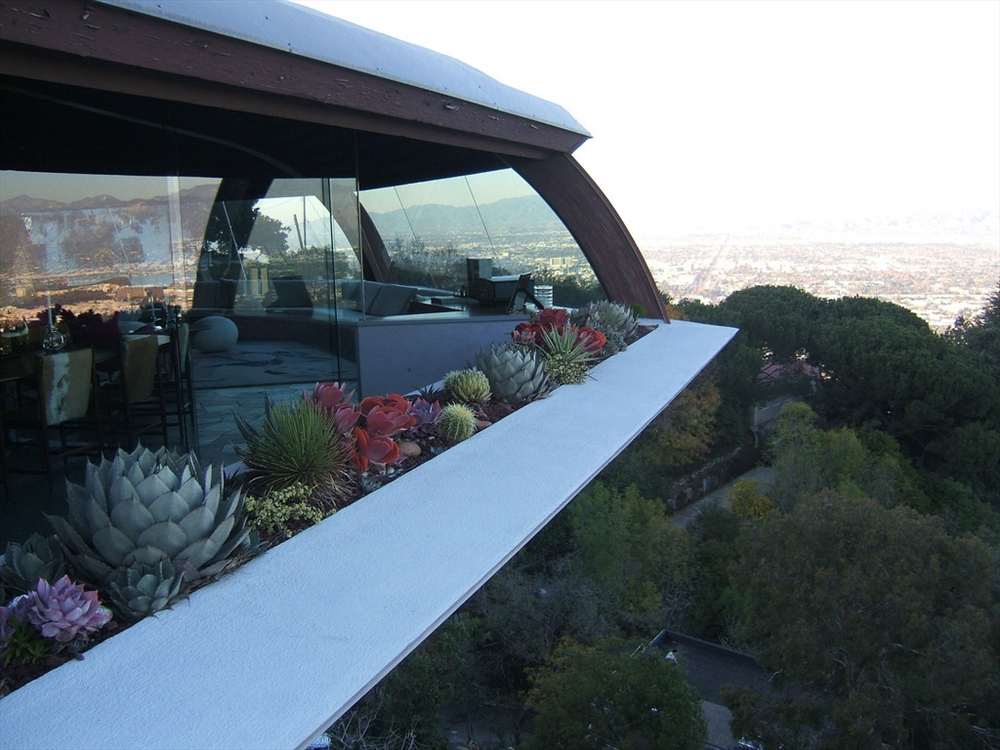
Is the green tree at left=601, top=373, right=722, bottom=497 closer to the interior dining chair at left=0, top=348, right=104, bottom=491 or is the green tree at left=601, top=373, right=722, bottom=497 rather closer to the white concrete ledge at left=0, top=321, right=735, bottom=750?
the interior dining chair at left=0, top=348, right=104, bottom=491

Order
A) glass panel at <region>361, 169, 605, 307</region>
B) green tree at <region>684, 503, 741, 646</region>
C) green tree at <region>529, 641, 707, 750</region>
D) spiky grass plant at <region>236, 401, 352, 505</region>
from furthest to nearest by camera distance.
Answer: green tree at <region>684, 503, 741, 646</region> → green tree at <region>529, 641, 707, 750</region> → glass panel at <region>361, 169, 605, 307</region> → spiky grass plant at <region>236, 401, 352, 505</region>

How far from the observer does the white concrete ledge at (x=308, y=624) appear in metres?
1.99

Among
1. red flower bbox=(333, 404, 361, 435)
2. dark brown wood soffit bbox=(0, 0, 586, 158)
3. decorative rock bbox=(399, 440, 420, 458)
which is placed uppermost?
dark brown wood soffit bbox=(0, 0, 586, 158)

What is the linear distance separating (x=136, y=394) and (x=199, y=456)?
24.1 inches

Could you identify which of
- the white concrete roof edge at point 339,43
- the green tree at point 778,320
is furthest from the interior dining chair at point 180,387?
the green tree at point 778,320

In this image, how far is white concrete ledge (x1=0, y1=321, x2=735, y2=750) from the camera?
199 centimetres

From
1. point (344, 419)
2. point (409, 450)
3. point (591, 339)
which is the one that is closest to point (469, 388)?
point (409, 450)

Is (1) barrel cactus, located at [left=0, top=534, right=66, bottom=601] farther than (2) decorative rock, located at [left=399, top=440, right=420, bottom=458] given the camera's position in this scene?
No

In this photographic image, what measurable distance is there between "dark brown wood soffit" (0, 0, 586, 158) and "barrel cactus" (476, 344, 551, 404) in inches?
70.8

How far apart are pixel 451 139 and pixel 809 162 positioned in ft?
251

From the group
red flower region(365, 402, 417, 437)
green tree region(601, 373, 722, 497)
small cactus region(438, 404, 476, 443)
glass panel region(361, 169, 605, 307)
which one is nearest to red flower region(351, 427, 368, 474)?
red flower region(365, 402, 417, 437)

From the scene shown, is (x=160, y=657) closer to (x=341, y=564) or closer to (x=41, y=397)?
(x=341, y=564)

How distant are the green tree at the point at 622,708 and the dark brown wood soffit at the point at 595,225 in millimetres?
7821

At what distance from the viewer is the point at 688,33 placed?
66.8 metres
